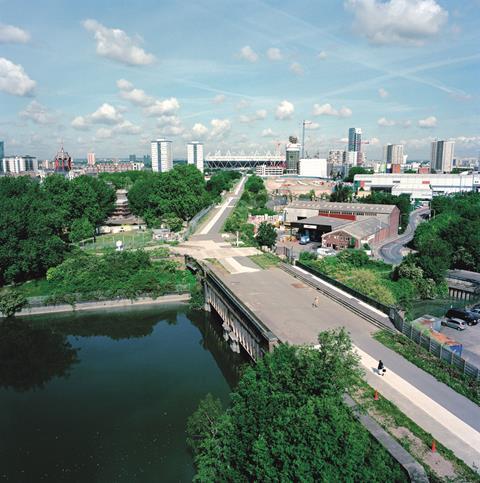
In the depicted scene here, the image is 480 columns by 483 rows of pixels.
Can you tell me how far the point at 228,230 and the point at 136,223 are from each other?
18.8 meters

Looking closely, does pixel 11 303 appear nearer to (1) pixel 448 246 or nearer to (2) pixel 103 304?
(2) pixel 103 304

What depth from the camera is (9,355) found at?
26.6m

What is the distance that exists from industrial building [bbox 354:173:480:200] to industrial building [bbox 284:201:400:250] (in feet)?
159

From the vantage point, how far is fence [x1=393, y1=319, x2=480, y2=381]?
1659cm

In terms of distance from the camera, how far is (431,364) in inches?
700

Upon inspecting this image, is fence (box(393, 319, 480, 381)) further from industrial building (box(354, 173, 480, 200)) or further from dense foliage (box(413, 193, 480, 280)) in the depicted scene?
industrial building (box(354, 173, 480, 200))

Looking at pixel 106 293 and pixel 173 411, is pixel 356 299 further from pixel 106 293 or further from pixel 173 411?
pixel 106 293

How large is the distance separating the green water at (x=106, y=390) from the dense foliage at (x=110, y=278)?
73.7 inches

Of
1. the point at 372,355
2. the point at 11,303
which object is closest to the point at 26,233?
the point at 11,303

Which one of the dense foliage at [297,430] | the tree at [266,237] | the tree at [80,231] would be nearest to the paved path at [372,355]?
the dense foliage at [297,430]

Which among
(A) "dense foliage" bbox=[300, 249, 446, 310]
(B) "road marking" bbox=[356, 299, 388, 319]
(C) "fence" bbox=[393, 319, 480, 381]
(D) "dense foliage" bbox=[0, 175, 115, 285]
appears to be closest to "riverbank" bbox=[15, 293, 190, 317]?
(D) "dense foliage" bbox=[0, 175, 115, 285]

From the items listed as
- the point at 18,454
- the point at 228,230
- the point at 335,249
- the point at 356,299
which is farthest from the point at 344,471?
→ the point at 228,230

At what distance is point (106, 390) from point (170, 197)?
41697 millimetres

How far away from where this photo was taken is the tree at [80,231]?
47.8 m
